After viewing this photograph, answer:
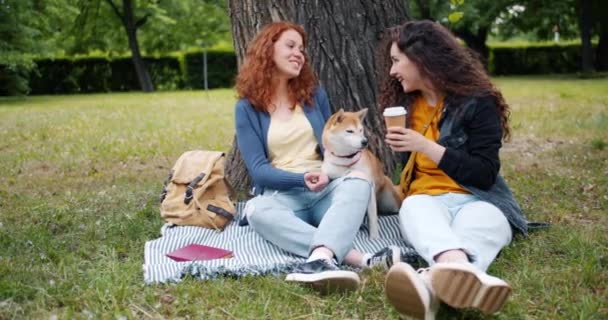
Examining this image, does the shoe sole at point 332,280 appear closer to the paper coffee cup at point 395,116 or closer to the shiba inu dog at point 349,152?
the paper coffee cup at point 395,116

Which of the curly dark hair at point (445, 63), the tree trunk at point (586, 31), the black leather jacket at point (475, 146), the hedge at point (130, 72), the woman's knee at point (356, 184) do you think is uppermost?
the curly dark hair at point (445, 63)

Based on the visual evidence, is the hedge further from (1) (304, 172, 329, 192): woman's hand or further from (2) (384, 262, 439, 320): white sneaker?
(2) (384, 262, 439, 320): white sneaker

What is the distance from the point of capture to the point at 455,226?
11.9 feet

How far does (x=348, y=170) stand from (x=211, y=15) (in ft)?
88.3

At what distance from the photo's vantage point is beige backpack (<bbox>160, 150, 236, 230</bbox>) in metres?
4.56

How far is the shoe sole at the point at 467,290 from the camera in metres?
2.74

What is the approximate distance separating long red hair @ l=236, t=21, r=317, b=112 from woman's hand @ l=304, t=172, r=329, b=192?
62cm

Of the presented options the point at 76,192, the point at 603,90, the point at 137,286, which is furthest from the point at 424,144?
the point at 603,90

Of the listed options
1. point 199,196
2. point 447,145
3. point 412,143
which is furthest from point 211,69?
point 412,143

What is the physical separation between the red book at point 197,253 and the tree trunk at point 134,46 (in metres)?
23.3

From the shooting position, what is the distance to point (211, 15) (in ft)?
98.4

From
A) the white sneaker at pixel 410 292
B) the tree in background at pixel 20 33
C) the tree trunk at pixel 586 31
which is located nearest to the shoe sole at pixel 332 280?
the white sneaker at pixel 410 292

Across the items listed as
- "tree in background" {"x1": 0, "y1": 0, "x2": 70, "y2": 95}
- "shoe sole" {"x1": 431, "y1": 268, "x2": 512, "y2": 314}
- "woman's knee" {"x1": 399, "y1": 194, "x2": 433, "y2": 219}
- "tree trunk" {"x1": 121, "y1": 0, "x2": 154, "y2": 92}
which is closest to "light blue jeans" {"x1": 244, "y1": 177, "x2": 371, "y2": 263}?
"woman's knee" {"x1": 399, "y1": 194, "x2": 433, "y2": 219}

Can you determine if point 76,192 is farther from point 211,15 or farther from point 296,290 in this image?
point 211,15
